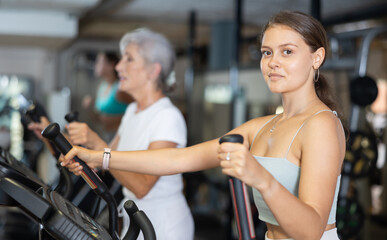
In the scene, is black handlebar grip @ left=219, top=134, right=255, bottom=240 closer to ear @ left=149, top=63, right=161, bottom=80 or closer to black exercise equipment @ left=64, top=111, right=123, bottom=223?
black exercise equipment @ left=64, top=111, right=123, bottom=223

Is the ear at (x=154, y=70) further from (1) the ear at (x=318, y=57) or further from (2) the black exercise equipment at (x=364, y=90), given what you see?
(2) the black exercise equipment at (x=364, y=90)

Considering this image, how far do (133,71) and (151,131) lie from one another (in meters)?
0.33

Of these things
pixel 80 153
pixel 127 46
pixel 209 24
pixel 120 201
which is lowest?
pixel 120 201

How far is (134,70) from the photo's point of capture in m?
2.22

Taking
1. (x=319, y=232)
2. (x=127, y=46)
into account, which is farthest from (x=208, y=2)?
(x=319, y=232)

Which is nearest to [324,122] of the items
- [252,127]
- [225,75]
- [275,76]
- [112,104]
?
[275,76]

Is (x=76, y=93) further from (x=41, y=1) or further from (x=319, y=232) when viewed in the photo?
(x=319, y=232)

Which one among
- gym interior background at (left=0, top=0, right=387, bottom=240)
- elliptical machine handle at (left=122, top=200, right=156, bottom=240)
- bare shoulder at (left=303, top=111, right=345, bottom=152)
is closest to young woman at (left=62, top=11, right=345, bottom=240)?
bare shoulder at (left=303, top=111, right=345, bottom=152)

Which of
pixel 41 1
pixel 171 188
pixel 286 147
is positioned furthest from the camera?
pixel 41 1

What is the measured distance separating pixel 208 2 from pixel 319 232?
4.21 m

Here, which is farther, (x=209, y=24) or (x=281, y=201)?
(x=209, y=24)

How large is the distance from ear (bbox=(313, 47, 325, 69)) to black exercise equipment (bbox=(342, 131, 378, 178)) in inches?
98.5

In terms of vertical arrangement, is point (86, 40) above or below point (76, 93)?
above

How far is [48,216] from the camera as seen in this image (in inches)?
42.4
